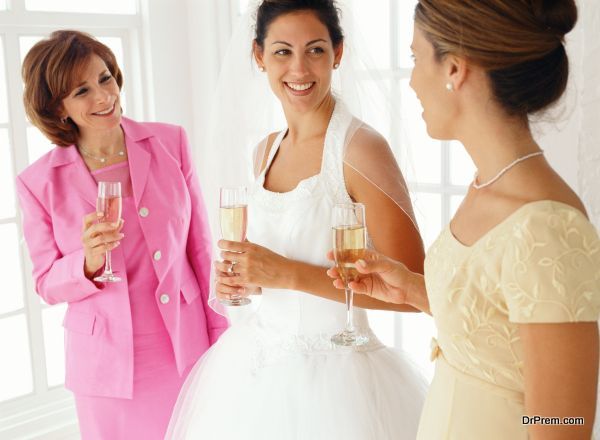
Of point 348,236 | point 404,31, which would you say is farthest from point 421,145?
point 348,236

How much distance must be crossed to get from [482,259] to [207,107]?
2.96 m

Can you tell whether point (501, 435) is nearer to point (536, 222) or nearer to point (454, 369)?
point (454, 369)

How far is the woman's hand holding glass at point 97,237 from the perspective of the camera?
220cm

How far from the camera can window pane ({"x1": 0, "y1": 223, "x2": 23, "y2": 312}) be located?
3523 millimetres

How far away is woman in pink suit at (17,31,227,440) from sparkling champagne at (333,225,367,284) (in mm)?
1081

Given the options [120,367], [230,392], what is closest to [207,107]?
[120,367]

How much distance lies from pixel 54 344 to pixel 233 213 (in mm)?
2383

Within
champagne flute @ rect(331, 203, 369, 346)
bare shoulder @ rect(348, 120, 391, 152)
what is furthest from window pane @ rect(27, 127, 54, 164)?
champagne flute @ rect(331, 203, 369, 346)

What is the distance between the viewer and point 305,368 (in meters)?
1.84

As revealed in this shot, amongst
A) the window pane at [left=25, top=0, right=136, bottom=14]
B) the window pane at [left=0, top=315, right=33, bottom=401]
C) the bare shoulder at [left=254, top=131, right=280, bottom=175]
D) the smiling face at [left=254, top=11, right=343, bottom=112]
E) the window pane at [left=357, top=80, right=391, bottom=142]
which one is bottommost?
the window pane at [left=0, top=315, right=33, bottom=401]

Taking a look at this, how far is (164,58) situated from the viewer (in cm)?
380

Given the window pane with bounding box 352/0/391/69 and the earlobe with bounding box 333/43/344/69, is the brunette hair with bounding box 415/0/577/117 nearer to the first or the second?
the earlobe with bounding box 333/43/344/69

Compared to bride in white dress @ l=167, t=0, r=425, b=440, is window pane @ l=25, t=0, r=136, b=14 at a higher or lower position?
higher

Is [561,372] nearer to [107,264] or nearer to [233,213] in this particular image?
[233,213]
